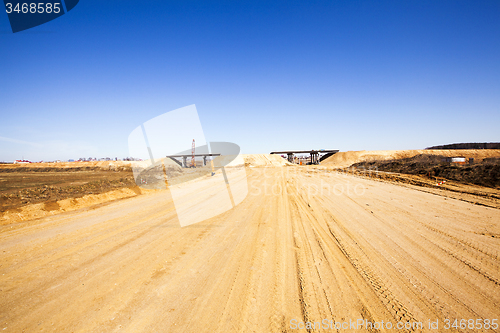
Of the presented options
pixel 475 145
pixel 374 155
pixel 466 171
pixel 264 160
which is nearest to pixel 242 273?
pixel 466 171

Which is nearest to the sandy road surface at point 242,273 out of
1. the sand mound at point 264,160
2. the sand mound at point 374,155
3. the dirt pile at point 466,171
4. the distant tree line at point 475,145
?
the dirt pile at point 466,171

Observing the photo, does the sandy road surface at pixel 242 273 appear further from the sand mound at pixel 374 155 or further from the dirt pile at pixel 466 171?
the sand mound at pixel 374 155

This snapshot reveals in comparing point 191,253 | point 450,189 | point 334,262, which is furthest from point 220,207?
point 450,189

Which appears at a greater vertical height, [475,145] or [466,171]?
[475,145]

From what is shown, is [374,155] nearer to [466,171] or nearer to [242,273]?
[466,171]

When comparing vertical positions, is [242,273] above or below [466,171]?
below

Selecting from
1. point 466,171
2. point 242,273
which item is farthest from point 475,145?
point 242,273

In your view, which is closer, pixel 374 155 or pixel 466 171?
pixel 466 171

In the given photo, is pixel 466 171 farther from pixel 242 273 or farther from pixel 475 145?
pixel 475 145

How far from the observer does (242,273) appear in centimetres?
418

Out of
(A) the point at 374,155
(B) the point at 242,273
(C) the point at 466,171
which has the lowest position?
(B) the point at 242,273

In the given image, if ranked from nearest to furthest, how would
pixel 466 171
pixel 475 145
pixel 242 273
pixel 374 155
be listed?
pixel 242 273 → pixel 466 171 → pixel 374 155 → pixel 475 145

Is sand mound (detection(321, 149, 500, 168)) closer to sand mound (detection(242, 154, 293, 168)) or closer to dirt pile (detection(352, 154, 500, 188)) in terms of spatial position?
sand mound (detection(242, 154, 293, 168))

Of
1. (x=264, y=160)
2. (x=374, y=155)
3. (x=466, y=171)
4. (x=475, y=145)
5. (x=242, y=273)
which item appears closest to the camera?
(x=242, y=273)
